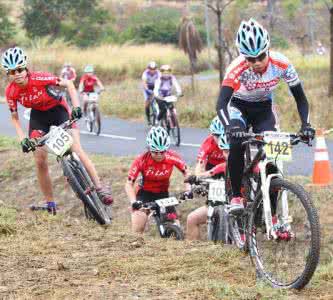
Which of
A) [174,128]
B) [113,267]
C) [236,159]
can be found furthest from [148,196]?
[174,128]

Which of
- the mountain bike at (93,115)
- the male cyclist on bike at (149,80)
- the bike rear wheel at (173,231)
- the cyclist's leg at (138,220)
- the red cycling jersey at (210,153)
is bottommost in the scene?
the bike rear wheel at (173,231)

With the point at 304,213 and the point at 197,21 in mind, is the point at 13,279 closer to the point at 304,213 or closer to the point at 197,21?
the point at 304,213

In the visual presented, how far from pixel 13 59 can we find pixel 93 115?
1389cm

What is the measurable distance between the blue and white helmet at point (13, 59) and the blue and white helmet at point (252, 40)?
12.9ft

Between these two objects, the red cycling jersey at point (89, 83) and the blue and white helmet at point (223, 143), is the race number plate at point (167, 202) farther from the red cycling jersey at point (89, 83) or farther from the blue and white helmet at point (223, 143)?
the red cycling jersey at point (89, 83)

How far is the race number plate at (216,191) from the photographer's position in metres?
10.5

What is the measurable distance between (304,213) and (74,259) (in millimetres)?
2132

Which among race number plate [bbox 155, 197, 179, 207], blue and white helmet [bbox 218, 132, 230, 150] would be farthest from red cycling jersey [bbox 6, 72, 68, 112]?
blue and white helmet [bbox 218, 132, 230, 150]

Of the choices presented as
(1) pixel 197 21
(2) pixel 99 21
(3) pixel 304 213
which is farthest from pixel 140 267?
(1) pixel 197 21

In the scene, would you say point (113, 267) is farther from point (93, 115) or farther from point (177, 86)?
point (93, 115)

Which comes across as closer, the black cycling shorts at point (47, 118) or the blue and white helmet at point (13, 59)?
the blue and white helmet at point (13, 59)

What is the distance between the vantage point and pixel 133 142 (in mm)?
22219

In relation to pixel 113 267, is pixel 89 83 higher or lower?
higher

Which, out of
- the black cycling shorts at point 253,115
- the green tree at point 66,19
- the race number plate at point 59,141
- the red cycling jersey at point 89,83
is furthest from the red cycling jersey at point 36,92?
the green tree at point 66,19
